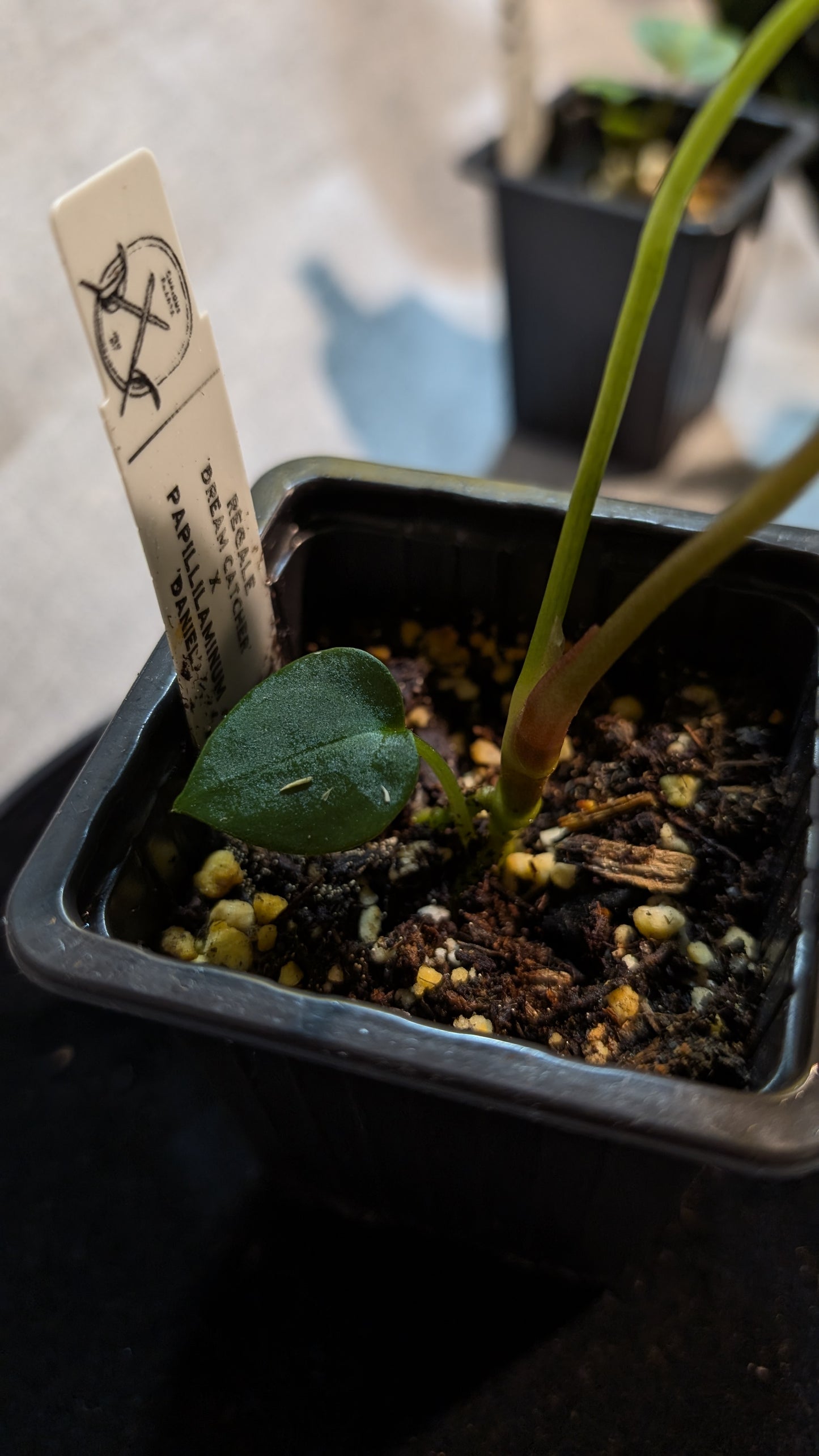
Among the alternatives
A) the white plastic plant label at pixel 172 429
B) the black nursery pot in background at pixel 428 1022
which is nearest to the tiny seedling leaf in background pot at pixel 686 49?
the black nursery pot in background at pixel 428 1022

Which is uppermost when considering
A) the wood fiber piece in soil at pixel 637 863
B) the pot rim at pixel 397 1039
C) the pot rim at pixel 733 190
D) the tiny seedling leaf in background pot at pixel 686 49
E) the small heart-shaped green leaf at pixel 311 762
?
the tiny seedling leaf in background pot at pixel 686 49

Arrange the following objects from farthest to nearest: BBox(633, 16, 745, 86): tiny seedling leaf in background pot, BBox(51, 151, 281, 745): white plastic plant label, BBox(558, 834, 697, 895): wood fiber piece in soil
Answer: BBox(633, 16, 745, 86): tiny seedling leaf in background pot
BBox(558, 834, 697, 895): wood fiber piece in soil
BBox(51, 151, 281, 745): white plastic plant label

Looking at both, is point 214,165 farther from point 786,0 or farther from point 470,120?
point 786,0

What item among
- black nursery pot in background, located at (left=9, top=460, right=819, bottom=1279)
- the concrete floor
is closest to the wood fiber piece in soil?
black nursery pot in background, located at (left=9, top=460, right=819, bottom=1279)

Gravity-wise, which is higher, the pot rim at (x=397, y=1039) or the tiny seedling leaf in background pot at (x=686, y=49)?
the tiny seedling leaf in background pot at (x=686, y=49)

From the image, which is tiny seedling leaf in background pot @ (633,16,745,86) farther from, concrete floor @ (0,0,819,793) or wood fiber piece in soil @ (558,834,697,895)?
wood fiber piece in soil @ (558,834,697,895)

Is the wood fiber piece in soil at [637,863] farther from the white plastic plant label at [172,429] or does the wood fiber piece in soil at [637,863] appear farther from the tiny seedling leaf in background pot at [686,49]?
the tiny seedling leaf in background pot at [686,49]

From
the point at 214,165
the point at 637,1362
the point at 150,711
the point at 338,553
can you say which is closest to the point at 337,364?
the point at 214,165

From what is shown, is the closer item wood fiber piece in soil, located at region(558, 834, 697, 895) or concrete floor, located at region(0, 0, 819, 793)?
wood fiber piece in soil, located at region(558, 834, 697, 895)
